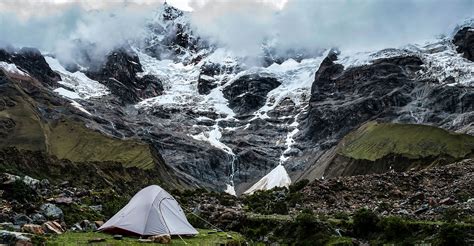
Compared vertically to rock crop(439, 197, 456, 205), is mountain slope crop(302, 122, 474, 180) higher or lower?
higher

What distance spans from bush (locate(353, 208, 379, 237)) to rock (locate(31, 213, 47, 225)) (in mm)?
22915

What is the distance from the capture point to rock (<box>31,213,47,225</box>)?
2989 cm

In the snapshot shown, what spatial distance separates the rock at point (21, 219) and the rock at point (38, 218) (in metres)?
0.44

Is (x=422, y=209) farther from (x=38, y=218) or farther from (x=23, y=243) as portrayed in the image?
(x=23, y=243)

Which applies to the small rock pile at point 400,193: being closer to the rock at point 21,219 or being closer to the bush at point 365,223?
the bush at point 365,223

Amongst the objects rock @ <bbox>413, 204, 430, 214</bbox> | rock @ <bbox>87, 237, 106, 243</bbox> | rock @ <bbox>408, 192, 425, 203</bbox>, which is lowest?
rock @ <bbox>87, 237, 106, 243</bbox>

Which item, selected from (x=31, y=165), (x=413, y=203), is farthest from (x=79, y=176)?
(x=413, y=203)

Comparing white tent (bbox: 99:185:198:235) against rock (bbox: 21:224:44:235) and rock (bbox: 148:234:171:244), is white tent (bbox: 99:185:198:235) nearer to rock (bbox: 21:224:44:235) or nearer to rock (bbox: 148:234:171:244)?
rock (bbox: 148:234:171:244)

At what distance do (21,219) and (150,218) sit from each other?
24.3ft

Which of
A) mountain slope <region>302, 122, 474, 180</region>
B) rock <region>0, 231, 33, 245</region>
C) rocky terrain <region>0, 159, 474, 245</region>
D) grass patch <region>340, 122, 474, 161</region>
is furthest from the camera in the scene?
grass patch <region>340, 122, 474, 161</region>

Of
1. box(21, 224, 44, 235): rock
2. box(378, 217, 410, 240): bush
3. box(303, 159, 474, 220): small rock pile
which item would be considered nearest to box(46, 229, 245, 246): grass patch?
box(21, 224, 44, 235): rock

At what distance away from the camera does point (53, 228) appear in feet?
92.4

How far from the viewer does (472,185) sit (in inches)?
1960

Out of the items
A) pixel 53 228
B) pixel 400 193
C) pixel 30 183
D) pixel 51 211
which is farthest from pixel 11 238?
pixel 400 193
